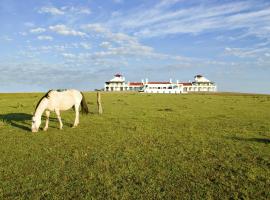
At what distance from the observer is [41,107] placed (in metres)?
14.9

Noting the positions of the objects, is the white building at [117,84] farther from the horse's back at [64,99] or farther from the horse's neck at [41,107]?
the horse's neck at [41,107]

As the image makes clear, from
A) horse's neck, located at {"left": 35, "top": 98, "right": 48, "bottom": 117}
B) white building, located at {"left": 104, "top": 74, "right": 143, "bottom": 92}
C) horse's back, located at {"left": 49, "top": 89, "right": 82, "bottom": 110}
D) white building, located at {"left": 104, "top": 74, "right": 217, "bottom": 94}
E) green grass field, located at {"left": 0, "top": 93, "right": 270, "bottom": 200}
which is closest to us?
green grass field, located at {"left": 0, "top": 93, "right": 270, "bottom": 200}

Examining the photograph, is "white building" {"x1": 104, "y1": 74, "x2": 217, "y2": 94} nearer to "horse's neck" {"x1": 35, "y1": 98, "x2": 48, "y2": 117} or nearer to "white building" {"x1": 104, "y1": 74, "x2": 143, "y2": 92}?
"white building" {"x1": 104, "y1": 74, "x2": 143, "y2": 92}

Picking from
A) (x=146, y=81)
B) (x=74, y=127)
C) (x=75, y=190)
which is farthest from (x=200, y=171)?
(x=146, y=81)

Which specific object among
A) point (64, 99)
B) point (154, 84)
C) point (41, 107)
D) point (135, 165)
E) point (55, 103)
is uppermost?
point (154, 84)

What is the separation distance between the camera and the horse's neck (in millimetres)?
14781

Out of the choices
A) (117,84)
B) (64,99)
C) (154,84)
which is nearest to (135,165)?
(64,99)

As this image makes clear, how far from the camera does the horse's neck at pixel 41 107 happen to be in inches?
582

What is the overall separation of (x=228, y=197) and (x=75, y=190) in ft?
12.0

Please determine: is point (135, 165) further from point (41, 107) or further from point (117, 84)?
point (117, 84)

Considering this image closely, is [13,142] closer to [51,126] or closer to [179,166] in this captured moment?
[51,126]

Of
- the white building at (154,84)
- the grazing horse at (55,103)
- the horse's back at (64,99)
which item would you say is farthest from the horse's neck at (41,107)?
the white building at (154,84)

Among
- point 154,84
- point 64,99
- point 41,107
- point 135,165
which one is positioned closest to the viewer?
point 135,165

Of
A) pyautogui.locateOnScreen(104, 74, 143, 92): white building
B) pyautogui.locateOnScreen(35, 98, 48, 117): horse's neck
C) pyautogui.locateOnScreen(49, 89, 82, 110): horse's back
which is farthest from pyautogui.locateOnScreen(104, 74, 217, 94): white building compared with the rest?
pyautogui.locateOnScreen(35, 98, 48, 117): horse's neck
